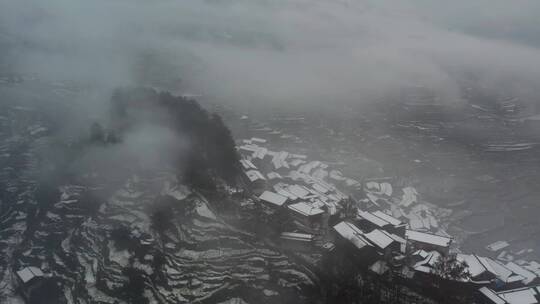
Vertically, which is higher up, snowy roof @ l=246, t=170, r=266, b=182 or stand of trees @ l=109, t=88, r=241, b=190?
stand of trees @ l=109, t=88, r=241, b=190

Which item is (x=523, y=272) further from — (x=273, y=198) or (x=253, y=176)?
(x=253, y=176)

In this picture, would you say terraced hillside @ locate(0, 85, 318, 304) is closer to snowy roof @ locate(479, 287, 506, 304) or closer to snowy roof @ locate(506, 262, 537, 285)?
snowy roof @ locate(479, 287, 506, 304)

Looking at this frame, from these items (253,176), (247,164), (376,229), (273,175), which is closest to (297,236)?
(376,229)

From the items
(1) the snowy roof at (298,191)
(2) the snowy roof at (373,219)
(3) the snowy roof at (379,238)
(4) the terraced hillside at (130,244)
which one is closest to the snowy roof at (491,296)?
(3) the snowy roof at (379,238)

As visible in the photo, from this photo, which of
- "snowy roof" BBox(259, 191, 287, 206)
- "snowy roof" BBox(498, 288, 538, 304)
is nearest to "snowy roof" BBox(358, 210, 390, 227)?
"snowy roof" BBox(259, 191, 287, 206)

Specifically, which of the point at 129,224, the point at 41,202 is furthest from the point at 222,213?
the point at 41,202

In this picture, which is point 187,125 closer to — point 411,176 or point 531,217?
point 411,176

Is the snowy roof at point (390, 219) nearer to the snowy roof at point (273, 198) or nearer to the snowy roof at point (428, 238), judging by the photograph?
the snowy roof at point (428, 238)
